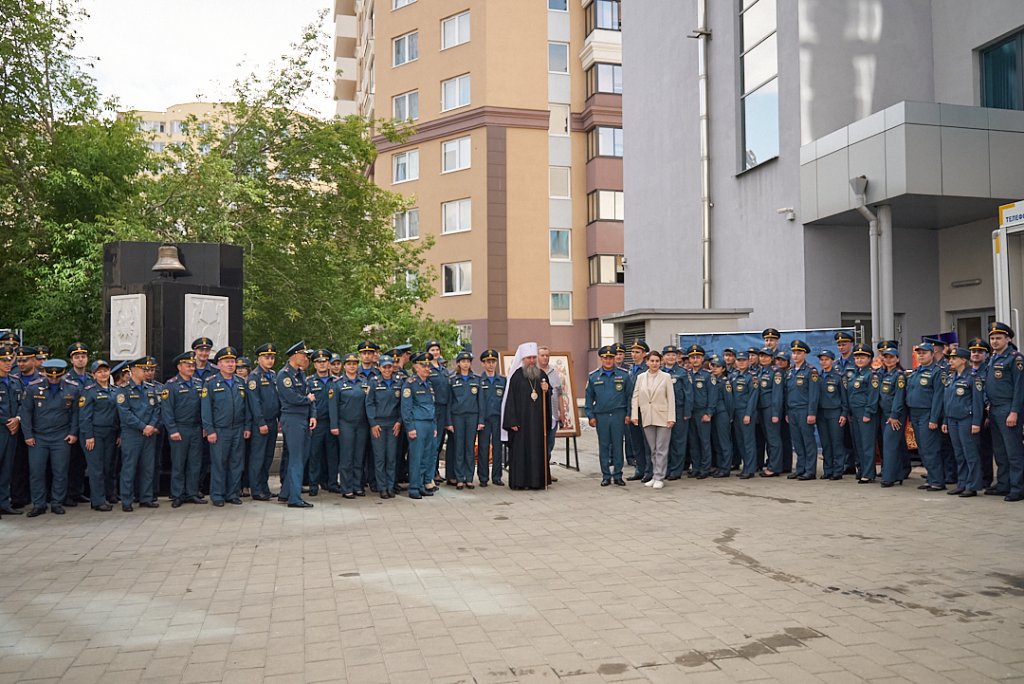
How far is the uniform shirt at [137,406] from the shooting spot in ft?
34.1

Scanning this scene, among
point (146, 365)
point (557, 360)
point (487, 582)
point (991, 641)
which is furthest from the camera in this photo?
point (557, 360)

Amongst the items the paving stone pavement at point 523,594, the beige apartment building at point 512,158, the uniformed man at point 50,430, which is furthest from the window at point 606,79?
the uniformed man at point 50,430

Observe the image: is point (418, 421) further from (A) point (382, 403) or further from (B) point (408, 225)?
(B) point (408, 225)

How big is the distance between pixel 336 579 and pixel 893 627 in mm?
4027

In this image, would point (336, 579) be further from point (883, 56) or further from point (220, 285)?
point (883, 56)

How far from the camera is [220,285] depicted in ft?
41.4

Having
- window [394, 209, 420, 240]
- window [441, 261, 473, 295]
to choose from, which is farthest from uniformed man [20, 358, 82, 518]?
window [394, 209, 420, 240]

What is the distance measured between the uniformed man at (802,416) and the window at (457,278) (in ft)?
80.5

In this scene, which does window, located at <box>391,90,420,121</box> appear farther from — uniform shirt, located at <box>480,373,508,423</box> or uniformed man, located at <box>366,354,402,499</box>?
uniformed man, located at <box>366,354,402,499</box>

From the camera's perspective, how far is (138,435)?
10.5 metres

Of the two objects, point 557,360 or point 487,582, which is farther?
point 557,360

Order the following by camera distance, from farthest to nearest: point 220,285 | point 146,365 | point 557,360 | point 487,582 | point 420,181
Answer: point 420,181
point 557,360
point 220,285
point 146,365
point 487,582

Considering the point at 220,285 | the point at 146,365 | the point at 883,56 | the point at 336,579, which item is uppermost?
the point at 883,56

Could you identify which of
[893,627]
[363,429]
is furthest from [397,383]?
[893,627]
